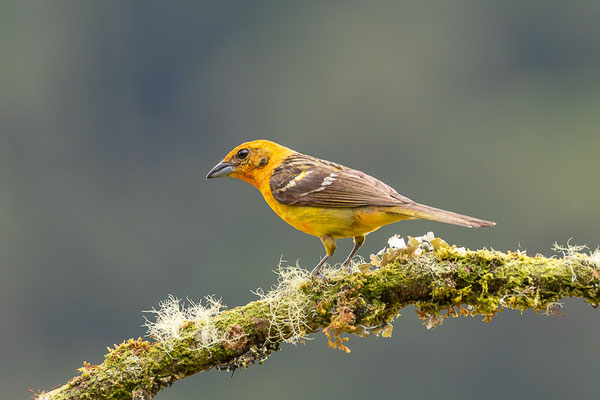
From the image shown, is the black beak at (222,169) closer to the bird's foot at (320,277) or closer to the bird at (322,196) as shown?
the bird at (322,196)

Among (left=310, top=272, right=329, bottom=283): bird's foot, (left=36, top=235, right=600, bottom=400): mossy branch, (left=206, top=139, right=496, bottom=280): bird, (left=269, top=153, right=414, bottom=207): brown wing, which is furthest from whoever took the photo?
(left=269, top=153, right=414, bottom=207): brown wing

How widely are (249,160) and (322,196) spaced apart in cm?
102

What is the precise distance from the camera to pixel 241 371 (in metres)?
4.25

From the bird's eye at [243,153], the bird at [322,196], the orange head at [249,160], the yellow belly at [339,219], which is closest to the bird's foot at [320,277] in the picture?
the bird at [322,196]

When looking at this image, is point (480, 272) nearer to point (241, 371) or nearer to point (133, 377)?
point (241, 371)

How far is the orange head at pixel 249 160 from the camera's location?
5988 mm

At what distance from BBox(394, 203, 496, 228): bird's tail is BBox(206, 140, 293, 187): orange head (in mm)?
1554

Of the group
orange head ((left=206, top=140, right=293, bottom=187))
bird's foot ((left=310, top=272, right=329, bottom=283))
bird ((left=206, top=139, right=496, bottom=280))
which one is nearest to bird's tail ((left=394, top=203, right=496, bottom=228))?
bird ((left=206, top=139, right=496, bottom=280))

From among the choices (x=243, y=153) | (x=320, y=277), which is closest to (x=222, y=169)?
(x=243, y=153)

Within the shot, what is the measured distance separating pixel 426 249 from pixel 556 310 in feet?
2.92

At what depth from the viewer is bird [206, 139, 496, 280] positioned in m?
4.94

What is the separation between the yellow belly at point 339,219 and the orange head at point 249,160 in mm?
643

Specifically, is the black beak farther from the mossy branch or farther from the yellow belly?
the mossy branch

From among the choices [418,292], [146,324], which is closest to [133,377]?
[146,324]
